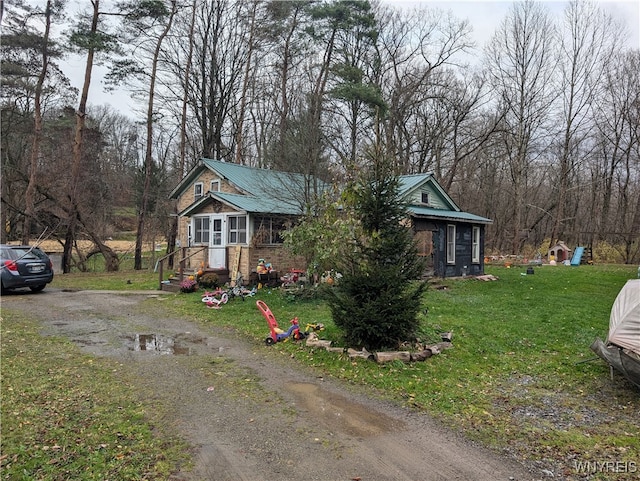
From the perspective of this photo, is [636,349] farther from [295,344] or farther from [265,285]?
[265,285]

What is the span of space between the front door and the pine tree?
969cm

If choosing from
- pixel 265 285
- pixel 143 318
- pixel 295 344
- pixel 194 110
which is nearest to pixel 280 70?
pixel 194 110

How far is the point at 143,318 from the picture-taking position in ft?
32.0

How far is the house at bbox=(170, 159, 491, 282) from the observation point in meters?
14.9

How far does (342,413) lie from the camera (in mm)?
4531

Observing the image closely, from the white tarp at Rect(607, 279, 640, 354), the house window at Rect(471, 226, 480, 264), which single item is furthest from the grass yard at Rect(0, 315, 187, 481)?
the house window at Rect(471, 226, 480, 264)

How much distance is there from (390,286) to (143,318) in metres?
6.45

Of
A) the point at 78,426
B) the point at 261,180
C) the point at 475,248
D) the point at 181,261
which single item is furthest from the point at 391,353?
the point at 475,248

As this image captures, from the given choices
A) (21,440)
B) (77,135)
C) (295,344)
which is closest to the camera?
(21,440)

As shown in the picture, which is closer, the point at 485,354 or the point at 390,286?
the point at 390,286

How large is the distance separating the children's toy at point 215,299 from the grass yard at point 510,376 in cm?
24

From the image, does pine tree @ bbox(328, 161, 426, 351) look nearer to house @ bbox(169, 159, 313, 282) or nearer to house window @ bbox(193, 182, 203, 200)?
house @ bbox(169, 159, 313, 282)

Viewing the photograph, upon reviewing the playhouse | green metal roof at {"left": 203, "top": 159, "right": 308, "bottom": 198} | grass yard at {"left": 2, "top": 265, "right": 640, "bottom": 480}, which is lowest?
grass yard at {"left": 2, "top": 265, "right": 640, "bottom": 480}

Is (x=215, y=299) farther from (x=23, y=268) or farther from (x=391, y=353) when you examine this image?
(x=391, y=353)
